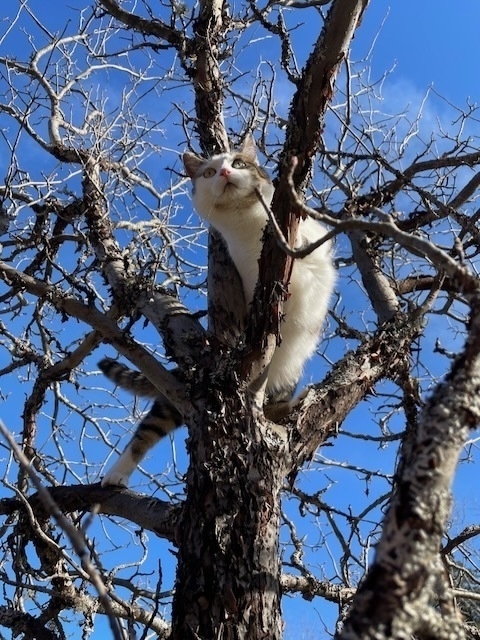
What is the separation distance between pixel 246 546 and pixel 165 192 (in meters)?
3.78

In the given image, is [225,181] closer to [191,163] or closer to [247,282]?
[191,163]

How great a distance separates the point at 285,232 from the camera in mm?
2545

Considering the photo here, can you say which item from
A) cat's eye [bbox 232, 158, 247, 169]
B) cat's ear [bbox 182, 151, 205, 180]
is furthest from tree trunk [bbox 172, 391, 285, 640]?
cat's ear [bbox 182, 151, 205, 180]

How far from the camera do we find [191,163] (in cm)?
468

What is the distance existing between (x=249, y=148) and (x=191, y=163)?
0.44 m

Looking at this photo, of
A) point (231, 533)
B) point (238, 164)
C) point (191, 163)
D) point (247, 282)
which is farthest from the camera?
point (191, 163)

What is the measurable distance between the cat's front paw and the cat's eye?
217 cm

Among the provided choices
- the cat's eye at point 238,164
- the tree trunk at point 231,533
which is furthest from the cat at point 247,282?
the tree trunk at point 231,533

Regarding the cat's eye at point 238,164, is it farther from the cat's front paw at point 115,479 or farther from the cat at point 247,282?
the cat's front paw at point 115,479

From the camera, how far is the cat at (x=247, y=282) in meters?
3.88

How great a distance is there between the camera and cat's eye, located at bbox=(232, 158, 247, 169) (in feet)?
14.6

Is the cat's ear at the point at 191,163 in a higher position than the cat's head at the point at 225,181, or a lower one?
higher

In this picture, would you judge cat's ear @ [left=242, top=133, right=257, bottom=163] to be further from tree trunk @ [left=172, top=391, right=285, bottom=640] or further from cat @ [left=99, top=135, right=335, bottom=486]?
tree trunk @ [left=172, top=391, right=285, bottom=640]

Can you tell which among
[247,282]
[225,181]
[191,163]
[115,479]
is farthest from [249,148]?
[115,479]
